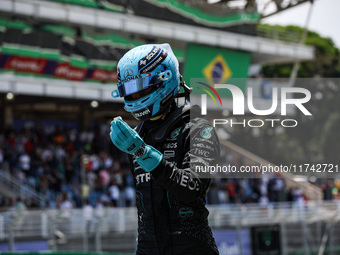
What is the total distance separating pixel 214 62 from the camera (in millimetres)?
31953

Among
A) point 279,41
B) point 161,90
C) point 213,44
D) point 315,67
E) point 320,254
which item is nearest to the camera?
point 161,90

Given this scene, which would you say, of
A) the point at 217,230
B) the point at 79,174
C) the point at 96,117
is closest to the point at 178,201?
the point at 217,230

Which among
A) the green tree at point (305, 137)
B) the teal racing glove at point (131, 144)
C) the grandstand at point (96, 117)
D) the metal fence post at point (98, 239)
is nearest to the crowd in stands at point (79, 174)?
the grandstand at point (96, 117)

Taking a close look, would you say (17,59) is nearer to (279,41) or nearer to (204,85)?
(279,41)

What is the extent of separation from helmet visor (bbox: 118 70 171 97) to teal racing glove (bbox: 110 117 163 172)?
1.26ft

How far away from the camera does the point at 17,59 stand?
2330cm

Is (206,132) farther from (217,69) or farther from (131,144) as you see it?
(217,69)

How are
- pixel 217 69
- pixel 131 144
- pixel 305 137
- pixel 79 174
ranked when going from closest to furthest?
1. pixel 131 144
2. pixel 305 137
3. pixel 79 174
4. pixel 217 69

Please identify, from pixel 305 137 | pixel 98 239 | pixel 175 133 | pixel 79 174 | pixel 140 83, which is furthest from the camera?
pixel 79 174

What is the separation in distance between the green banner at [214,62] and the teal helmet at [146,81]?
85.3ft

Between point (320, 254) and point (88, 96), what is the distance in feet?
44.4

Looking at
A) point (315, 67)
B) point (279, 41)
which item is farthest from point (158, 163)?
point (315, 67)

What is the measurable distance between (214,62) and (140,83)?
94.3ft

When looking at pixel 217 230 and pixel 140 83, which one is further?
pixel 217 230
